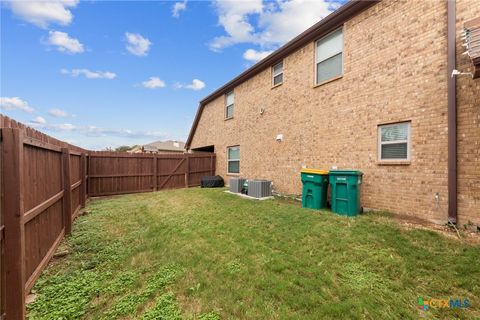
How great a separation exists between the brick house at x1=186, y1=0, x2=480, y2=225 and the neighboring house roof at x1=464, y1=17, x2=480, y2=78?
117 millimetres

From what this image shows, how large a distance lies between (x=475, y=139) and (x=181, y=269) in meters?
5.95

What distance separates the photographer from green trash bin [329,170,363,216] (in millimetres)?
5512

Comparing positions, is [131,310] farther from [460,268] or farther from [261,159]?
[261,159]

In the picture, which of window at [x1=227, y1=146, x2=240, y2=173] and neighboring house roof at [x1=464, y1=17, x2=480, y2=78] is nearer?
neighboring house roof at [x1=464, y1=17, x2=480, y2=78]

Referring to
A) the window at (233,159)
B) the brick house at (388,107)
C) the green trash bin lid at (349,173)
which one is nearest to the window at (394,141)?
the brick house at (388,107)

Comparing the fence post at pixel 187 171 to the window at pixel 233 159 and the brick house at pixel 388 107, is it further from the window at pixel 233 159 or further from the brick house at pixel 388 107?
the brick house at pixel 388 107

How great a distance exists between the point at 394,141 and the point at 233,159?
27.9 feet

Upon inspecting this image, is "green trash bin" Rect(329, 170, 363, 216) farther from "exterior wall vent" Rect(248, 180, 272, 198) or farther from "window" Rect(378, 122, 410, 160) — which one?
"exterior wall vent" Rect(248, 180, 272, 198)

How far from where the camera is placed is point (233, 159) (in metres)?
12.7

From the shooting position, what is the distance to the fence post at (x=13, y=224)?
209 centimetres

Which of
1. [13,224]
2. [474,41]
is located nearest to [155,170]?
[13,224]

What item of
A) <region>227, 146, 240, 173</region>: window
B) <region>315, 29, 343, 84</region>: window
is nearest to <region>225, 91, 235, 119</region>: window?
<region>227, 146, 240, 173</region>: window

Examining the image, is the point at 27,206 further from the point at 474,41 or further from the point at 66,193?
the point at 474,41

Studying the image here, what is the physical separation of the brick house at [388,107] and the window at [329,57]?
0.04 metres
